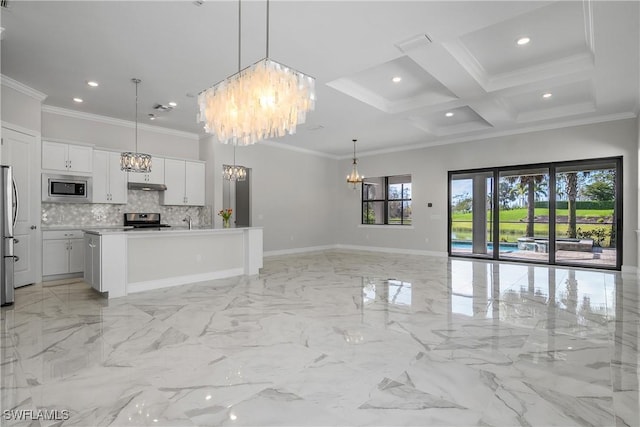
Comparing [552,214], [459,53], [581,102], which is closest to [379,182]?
[552,214]

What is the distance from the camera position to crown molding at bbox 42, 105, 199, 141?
5.96m

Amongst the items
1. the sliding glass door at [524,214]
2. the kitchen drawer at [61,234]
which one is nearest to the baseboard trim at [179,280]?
the kitchen drawer at [61,234]

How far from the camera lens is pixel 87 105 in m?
5.86

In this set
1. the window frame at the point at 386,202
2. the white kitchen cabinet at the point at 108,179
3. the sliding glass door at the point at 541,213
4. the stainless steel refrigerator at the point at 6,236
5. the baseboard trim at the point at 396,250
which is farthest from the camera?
the window frame at the point at 386,202

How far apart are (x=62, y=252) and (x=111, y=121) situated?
2709 mm

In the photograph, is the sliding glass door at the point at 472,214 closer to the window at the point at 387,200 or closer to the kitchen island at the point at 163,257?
the window at the point at 387,200

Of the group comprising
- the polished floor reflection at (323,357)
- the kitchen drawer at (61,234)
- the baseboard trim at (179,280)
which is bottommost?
the polished floor reflection at (323,357)

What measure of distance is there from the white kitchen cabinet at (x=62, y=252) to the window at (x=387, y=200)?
7279 mm

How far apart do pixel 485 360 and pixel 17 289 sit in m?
6.26

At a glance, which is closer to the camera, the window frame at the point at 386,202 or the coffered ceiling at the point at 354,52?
the coffered ceiling at the point at 354,52

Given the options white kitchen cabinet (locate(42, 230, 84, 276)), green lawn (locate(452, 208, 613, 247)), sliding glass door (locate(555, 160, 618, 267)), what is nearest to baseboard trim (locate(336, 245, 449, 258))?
green lawn (locate(452, 208, 613, 247))

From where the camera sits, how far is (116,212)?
6668 mm

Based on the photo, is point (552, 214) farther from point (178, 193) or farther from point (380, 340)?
point (178, 193)

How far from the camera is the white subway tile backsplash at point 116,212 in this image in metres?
5.99
